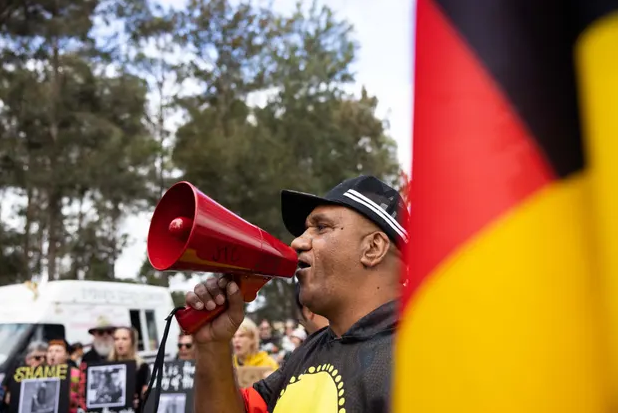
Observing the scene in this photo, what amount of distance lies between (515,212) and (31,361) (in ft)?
27.7

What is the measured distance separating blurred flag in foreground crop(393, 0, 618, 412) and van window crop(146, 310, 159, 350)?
12.2 metres

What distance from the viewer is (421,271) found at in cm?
68

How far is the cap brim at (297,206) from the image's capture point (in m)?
2.61

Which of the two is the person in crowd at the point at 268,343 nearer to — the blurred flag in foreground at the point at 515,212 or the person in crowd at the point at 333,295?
the person in crowd at the point at 333,295

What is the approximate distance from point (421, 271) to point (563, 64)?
227 mm

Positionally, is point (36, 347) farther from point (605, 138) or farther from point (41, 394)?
point (605, 138)

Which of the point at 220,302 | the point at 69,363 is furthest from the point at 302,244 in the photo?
the point at 69,363

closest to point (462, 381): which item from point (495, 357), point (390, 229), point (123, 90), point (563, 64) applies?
point (495, 357)

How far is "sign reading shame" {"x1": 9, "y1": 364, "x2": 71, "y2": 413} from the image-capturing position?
6621 millimetres

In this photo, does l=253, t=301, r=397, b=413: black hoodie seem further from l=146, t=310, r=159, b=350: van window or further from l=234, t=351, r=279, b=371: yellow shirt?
l=146, t=310, r=159, b=350: van window

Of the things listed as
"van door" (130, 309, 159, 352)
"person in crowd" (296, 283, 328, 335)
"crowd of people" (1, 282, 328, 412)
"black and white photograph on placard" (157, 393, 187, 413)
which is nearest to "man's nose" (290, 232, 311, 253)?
"person in crowd" (296, 283, 328, 335)

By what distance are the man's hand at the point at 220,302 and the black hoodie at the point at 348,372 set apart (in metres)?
0.28

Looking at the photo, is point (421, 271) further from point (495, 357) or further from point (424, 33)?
point (424, 33)

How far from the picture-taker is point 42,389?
21.9ft
